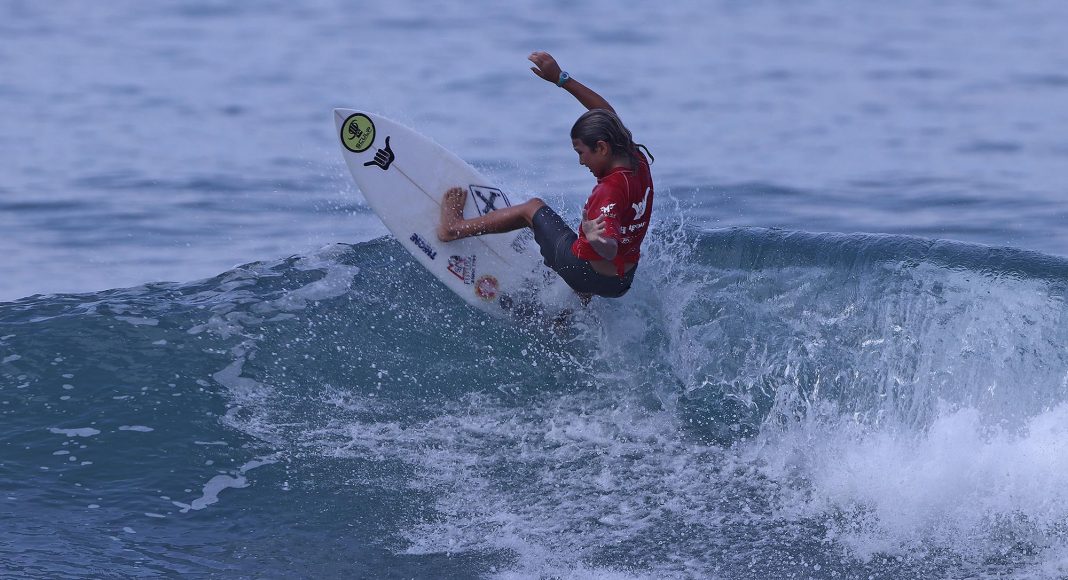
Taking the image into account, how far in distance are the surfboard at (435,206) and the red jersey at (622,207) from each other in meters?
1.14

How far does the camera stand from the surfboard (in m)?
8.88

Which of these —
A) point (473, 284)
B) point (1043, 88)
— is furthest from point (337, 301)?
point (1043, 88)

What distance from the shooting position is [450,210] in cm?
893

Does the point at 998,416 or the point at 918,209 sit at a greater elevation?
the point at 918,209

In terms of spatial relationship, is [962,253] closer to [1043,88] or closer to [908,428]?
[908,428]

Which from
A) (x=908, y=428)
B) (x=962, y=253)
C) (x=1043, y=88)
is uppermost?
(x=1043, y=88)

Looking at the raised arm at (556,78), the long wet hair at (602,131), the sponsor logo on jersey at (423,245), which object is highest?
the raised arm at (556,78)

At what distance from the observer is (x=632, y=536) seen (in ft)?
21.8

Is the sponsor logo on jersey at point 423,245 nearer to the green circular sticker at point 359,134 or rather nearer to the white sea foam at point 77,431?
the green circular sticker at point 359,134

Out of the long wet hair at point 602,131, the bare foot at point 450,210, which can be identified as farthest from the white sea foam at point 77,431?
the long wet hair at point 602,131

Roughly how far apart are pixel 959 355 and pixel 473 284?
10.6 ft

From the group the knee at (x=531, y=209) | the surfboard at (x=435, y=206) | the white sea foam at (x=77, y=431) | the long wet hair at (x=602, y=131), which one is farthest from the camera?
the surfboard at (x=435, y=206)

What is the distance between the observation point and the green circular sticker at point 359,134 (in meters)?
9.15

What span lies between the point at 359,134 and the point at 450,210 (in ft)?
2.97
